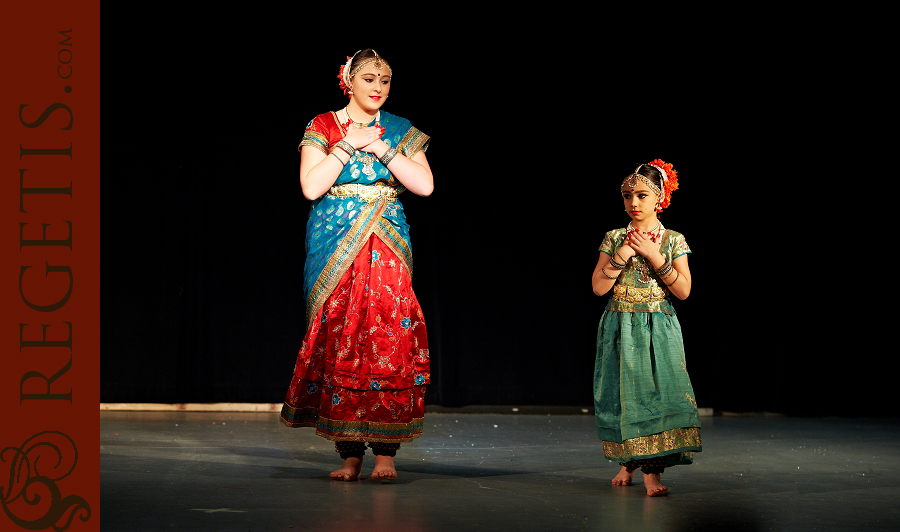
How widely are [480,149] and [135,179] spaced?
2020 mm

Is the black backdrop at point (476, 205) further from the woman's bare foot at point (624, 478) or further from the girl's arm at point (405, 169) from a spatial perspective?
the woman's bare foot at point (624, 478)

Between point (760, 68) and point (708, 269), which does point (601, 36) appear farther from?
point (708, 269)

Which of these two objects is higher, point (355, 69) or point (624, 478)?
point (355, 69)

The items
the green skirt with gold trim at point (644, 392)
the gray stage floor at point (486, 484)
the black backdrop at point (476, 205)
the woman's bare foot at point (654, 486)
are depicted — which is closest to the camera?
the gray stage floor at point (486, 484)

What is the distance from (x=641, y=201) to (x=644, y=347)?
47cm

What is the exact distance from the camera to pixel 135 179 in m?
5.84

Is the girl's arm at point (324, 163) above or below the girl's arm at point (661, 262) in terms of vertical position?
above

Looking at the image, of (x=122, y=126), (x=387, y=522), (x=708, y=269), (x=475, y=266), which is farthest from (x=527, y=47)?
(x=387, y=522)

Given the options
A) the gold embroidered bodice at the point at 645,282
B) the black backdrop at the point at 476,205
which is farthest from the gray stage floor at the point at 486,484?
the black backdrop at the point at 476,205

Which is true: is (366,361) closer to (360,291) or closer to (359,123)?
(360,291)

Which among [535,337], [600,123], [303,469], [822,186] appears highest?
[600,123]

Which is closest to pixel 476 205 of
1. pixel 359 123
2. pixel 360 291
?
pixel 359 123

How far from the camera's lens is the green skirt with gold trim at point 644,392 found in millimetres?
3107

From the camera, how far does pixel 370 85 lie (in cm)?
331
